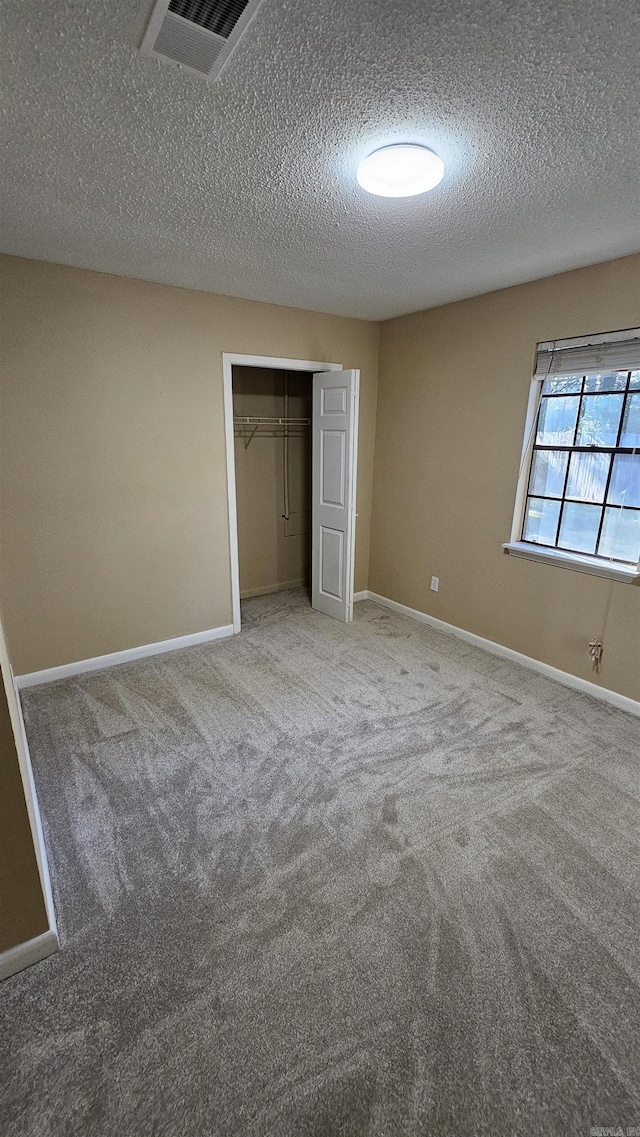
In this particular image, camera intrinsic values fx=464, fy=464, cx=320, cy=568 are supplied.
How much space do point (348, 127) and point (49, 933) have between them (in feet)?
8.89

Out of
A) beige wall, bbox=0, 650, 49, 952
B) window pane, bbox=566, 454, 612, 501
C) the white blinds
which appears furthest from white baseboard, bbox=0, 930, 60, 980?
the white blinds

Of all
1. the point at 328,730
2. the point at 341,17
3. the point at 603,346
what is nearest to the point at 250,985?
the point at 328,730

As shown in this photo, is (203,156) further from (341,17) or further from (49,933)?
(49,933)

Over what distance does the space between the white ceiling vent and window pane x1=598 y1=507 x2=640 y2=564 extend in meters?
2.73

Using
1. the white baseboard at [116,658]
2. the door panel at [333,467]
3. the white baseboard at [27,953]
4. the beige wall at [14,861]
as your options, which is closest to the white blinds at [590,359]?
the door panel at [333,467]

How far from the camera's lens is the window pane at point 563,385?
9.41 ft

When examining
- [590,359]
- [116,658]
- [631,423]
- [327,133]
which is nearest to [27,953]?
[116,658]

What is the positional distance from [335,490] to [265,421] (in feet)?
3.61

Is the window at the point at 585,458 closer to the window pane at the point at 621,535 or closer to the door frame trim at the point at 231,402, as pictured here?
the window pane at the point at 621,535

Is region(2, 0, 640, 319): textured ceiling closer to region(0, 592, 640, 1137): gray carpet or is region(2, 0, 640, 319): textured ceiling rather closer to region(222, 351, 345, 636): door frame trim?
region(222, 351, 345, 636): door frame trim

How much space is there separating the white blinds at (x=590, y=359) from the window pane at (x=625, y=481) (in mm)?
489

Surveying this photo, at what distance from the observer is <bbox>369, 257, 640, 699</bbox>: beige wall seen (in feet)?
9.07

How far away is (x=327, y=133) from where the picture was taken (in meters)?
1.46

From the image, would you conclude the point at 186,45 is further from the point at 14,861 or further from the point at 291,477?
the point at 291,477
